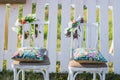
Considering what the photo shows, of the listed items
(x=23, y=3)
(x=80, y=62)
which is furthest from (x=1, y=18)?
(x=80, y=62)

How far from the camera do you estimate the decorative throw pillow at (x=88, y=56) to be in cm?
361

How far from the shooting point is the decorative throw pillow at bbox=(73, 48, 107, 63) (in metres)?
3.61

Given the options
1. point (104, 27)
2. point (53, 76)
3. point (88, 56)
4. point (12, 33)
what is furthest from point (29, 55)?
point (104, 27)

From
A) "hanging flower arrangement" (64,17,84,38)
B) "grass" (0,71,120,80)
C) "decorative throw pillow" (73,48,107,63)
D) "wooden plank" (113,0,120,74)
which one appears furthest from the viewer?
"wooden plank" (113,0,120,74)

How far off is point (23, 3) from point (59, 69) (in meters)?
1.09

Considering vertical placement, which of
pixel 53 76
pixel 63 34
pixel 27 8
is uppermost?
pixel 27 8

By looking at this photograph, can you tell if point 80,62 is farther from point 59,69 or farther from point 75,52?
point 59,69

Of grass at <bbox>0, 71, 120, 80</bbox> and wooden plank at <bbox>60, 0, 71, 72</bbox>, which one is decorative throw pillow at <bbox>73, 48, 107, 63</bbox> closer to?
grass at <bbox>0, 71, 120, 80</bbox>

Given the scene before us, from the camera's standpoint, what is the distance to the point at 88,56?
3637 mm

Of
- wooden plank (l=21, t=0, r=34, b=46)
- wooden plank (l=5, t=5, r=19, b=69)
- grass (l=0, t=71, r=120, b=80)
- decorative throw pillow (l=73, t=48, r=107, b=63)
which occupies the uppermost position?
wooden plank (l=21, t=0, r=34, b=46)

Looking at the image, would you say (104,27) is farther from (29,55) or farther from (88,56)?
(29,55)

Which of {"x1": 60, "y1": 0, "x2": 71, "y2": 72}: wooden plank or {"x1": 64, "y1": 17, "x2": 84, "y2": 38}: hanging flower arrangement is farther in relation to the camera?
{"x1": 60, "y1": 0, "x2": 71, "y2": 72}: wooden plank

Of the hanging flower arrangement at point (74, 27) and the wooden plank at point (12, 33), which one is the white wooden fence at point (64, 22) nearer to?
the wooden plank at point (12, 33)

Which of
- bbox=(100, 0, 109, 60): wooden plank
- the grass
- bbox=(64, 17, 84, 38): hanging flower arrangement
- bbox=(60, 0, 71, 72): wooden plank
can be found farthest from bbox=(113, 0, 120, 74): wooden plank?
bbox=(64, 17, 84, 38): hanging flower arrangement
